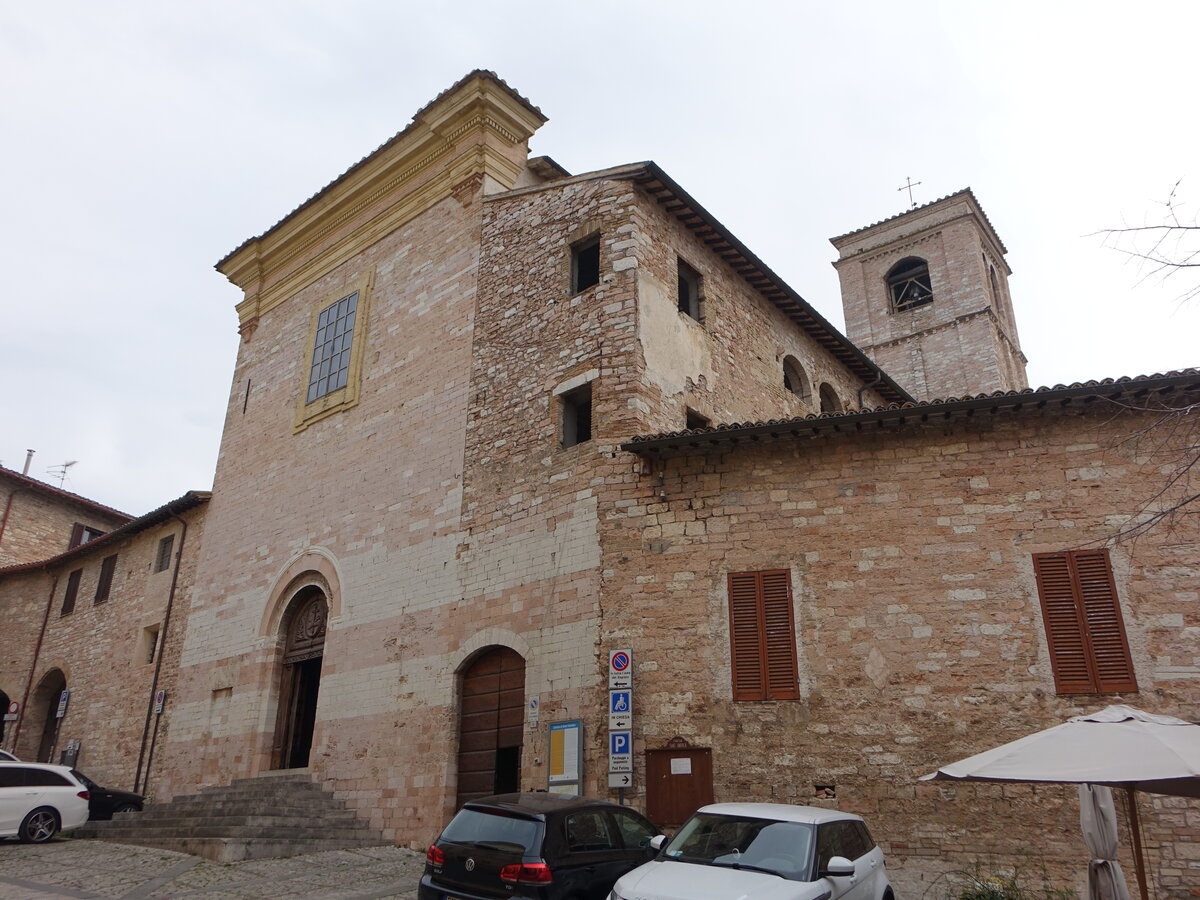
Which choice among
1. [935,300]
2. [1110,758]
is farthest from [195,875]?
[935,300]

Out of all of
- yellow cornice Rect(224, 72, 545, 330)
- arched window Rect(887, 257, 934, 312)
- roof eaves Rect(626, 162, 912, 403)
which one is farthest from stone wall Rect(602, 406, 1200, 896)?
arched window Rect(887, 257, 934, 312)

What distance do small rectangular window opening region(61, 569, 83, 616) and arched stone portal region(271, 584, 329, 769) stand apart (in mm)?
10922

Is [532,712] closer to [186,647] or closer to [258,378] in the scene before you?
[186,647]

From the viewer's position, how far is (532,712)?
455 inches

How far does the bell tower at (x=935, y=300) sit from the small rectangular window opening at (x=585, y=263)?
18.1m

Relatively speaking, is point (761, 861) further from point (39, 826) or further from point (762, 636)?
point (39, 826)

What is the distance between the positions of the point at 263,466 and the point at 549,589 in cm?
947

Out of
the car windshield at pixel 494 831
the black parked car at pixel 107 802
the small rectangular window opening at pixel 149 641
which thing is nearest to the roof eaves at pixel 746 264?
the car windshield at pixel 494 831

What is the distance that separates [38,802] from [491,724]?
24.1ft

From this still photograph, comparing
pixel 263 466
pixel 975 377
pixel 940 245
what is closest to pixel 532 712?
pixel 263 466

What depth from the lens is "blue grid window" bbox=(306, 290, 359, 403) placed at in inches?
705

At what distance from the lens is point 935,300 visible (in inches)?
1205

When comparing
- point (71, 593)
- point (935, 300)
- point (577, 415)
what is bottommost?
point (71, 593)

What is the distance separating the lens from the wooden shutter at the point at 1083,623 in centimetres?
940
